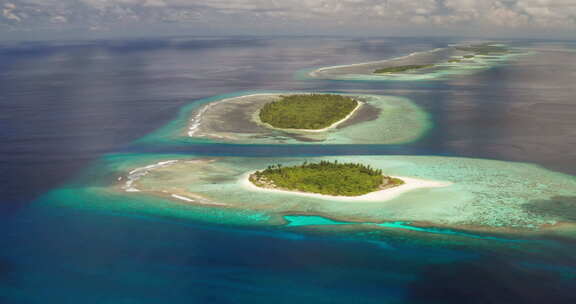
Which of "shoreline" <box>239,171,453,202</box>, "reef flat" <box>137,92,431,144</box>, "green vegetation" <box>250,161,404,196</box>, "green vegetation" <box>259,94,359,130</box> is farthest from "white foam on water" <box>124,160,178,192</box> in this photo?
"green vegetation" <box>259,94,359,130</box>

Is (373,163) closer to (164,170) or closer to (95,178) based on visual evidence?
(164,170)

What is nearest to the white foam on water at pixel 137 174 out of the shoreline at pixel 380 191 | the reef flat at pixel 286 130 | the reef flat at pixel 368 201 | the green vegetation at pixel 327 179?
the reef flat at pixel 368 201

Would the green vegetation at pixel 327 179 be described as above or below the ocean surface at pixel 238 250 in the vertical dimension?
above

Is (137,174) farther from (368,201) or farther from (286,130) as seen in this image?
(286,130)

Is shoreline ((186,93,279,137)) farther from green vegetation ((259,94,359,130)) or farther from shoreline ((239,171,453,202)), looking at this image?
shoreline ((239,171,453,202))

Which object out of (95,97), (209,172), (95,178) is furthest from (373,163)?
(95,97)

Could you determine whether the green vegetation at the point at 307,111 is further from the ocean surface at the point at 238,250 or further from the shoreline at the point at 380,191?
the shoreline at the point at 380,191
